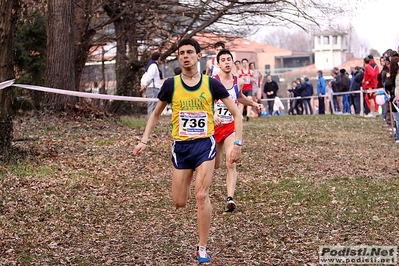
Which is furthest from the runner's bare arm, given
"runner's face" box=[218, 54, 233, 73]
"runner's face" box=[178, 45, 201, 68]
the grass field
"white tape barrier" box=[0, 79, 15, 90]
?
"white tape barrier" box=[0, 79, 15, 90]

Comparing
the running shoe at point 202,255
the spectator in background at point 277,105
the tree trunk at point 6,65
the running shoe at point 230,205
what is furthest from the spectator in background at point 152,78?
the spectator in background at point 277,105

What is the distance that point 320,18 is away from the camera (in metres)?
26.1

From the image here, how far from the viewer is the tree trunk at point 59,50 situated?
18.8 m

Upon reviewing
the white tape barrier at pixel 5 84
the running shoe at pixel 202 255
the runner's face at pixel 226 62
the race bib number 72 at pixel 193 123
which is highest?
the runner's face at pixel 226 62

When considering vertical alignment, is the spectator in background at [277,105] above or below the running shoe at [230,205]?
below

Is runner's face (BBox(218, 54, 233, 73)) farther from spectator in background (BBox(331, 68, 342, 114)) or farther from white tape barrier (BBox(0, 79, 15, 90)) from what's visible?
spectator in background (BBox(331, 68, 342, 114))

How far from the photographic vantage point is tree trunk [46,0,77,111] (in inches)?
739

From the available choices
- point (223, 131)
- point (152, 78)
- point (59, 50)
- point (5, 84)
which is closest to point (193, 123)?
point (223, 131)

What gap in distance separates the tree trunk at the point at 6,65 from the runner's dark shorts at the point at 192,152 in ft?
19.0

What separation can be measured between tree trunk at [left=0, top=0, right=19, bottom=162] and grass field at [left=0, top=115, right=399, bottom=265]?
0.38 meters

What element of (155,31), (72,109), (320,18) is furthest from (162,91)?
(155,31)

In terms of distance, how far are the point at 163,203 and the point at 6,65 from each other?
392 centimetres

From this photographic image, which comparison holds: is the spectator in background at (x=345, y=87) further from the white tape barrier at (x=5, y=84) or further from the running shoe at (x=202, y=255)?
the running shoe at (x=202, y=255)

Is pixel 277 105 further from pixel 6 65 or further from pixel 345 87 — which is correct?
pixel 6 65
